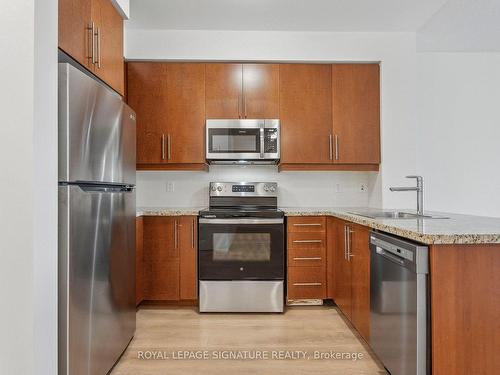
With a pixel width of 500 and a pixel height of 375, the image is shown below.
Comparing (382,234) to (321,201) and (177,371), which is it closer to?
(177,371)

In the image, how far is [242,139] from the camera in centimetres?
324

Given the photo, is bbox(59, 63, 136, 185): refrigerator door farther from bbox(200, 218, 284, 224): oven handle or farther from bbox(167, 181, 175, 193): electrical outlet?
bbox(167, 181, 175, 193): electrical outlet

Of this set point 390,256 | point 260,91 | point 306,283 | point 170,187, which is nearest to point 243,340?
point 306,283

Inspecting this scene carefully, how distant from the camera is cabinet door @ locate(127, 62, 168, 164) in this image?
10.6 ft

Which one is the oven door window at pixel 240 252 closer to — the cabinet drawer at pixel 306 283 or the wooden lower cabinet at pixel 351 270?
the cabinet drawer at pixel 306 283

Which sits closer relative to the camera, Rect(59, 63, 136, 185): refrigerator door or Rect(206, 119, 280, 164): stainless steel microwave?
Rect(59, 63, 136, 185): refrigerator door

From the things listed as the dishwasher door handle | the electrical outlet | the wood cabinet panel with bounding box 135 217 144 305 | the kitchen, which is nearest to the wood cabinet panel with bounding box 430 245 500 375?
the dishwasher door handle

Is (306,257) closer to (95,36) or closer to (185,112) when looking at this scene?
(185,112)

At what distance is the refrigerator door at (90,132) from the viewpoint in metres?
1.46

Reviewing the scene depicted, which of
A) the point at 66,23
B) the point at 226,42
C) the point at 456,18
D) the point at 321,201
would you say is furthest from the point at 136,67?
the point at 456,18

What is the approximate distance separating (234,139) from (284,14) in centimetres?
115
